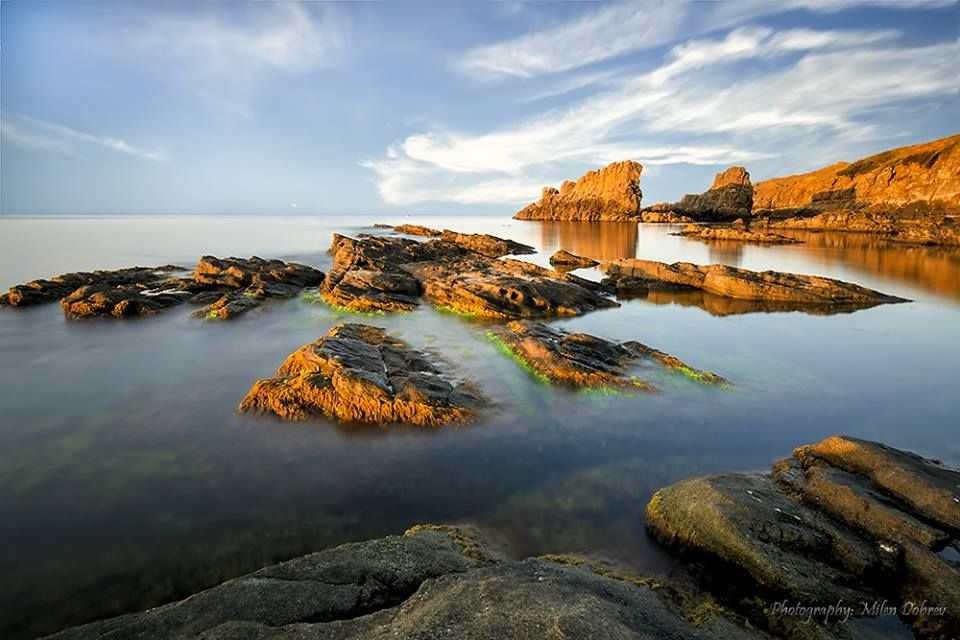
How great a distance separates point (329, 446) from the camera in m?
12.0

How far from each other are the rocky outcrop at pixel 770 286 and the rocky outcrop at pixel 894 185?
11160 cm

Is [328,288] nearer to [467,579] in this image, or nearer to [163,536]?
[163,536]

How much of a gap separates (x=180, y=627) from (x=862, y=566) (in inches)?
393

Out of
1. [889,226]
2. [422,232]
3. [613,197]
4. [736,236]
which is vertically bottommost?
[736,236]

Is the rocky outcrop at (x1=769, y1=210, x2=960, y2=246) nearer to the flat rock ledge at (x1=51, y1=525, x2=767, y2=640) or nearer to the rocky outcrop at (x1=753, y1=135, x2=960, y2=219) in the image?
the rocky outcrop at (x1=753, y1=135, x2=960, y2=219)

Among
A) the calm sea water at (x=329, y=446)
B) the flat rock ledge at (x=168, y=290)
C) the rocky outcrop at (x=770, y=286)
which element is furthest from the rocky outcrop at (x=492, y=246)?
the calm sea water at (x=329, y=446)

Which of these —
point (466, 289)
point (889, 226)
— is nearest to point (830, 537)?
point (466, 289)

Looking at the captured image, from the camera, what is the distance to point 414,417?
13.2 metres

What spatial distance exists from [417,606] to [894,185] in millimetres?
172690

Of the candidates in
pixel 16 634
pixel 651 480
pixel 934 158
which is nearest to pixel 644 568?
pixel 651 480

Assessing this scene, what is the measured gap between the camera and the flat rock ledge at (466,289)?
90.7ft

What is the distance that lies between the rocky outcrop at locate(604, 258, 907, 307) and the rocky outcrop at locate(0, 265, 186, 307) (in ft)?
139

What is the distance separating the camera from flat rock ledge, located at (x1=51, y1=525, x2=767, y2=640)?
484 cm

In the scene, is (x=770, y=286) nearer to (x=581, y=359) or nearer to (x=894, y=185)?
(x=581, y=359)
